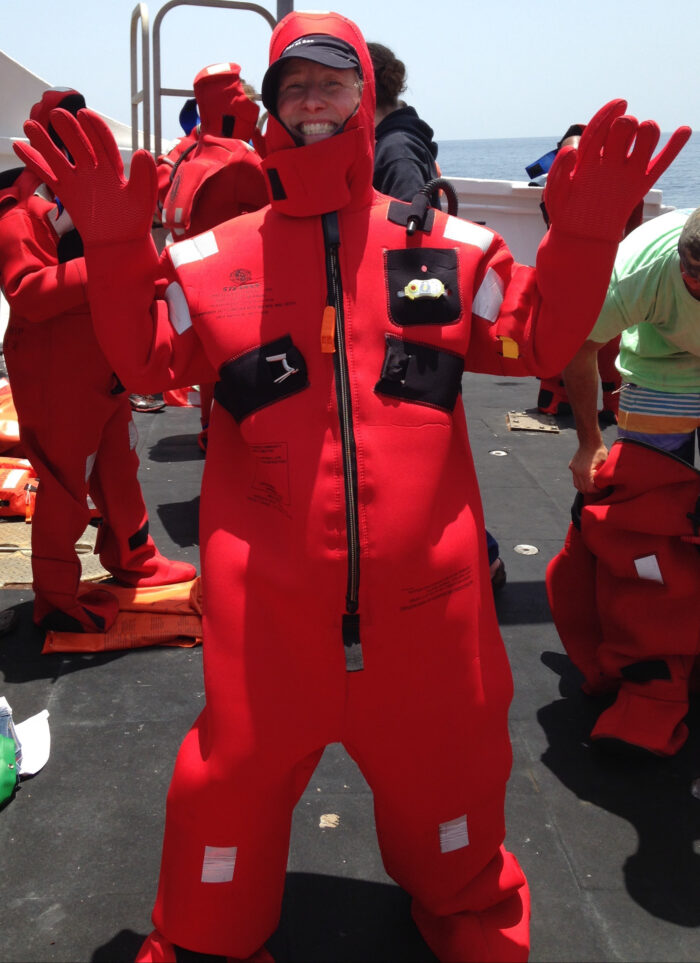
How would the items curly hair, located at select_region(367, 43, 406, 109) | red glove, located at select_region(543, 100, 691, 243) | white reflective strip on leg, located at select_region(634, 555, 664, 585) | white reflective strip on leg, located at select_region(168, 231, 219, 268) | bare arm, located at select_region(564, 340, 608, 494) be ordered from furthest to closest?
curly hair, located at select_region(367, 43, 406, 109) < white reflective strip on leg, located at select_region(634, 555, 664, 585) < bare arm, located at select_region(564, 340, 608, 494) < white reflective strip on leg, located at select_region(168, 231, 219, 268) < red glove, located at select_region(543, 100, 691, 243)

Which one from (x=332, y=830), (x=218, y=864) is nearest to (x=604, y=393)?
(x=332, y=830)

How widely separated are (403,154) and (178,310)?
1736 millimetres

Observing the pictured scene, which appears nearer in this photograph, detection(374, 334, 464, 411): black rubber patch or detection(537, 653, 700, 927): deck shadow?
detection(374, 334, 464, 411): black rubber patch

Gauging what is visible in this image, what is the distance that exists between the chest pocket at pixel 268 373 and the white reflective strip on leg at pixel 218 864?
909 millimetres

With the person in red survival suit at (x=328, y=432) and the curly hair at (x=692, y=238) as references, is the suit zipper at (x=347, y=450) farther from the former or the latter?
the curly hair at (x=692, y=238)

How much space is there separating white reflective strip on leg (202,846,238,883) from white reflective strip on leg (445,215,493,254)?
1.33 meters

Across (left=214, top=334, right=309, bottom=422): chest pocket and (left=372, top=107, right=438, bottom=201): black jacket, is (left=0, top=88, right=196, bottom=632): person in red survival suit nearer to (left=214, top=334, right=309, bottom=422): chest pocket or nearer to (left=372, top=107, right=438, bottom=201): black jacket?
(left=372, top=107, right=438, bottom=201): black jacket

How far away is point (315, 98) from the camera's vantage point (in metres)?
1.91

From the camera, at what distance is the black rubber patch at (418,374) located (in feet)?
6.31

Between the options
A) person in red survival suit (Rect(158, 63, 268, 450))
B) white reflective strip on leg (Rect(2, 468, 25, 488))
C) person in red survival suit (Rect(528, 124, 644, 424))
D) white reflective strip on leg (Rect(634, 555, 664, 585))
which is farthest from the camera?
person in red survival suit (Rect(528, 124, 644, 424))

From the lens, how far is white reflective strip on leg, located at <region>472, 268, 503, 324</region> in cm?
200

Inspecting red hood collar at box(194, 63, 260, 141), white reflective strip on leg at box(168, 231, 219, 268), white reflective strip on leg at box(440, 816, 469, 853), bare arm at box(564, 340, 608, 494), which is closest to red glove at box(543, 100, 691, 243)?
white reflective strip on leg at box(168, 231, 219, 268)

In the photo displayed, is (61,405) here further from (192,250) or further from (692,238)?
(692,238)

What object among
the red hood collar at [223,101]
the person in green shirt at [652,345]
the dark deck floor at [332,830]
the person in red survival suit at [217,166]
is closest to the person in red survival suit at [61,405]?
the dark deck floor at [332,830]
